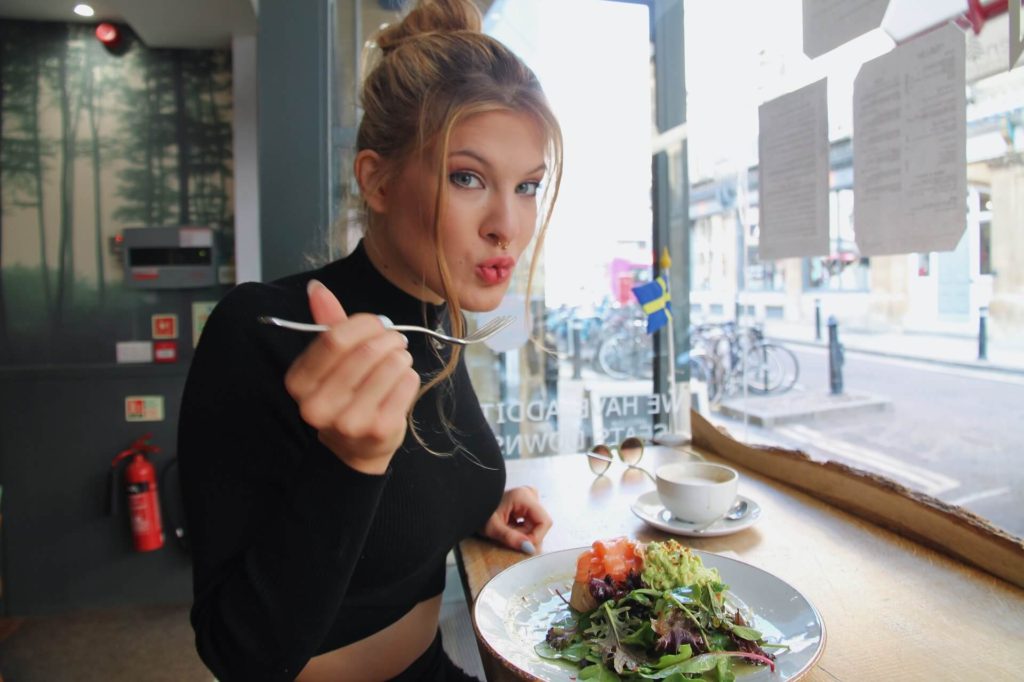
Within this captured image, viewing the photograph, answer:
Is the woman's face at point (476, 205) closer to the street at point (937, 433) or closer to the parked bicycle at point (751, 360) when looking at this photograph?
the street at point (937, 433)

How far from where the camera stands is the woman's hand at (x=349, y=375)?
511 millimetres

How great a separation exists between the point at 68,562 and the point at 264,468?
249 centimetres

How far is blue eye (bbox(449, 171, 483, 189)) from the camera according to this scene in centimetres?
86

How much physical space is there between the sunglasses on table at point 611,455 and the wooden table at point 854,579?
63 mm

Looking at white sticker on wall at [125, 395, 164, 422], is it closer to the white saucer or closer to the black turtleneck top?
the black turtleneck top

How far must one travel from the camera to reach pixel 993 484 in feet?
5.69

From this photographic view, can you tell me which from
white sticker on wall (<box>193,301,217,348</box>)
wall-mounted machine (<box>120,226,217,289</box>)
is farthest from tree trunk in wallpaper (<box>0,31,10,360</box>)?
white sticker on wall (<box>193,301,217,348</box>)

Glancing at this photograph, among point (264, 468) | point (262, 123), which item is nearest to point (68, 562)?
point (262, 123)

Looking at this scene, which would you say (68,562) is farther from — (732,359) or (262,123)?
(732,359)

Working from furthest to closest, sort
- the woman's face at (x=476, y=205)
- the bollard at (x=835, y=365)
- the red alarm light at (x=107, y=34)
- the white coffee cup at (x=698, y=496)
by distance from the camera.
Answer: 1. the bollard at (x=835, y=365)
2. the red alarm light at (x=107, y=34)
3. the white coffee cup at (x=698, y=496)
4. the woman's face at (x=476, y=205)

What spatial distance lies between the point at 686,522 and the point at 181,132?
252cm

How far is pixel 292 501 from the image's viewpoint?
0.62 m

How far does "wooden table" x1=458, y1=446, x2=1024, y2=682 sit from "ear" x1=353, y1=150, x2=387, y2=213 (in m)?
0.55

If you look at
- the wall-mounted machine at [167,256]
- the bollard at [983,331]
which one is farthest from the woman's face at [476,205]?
the wall-mounted machine at [167,256]
